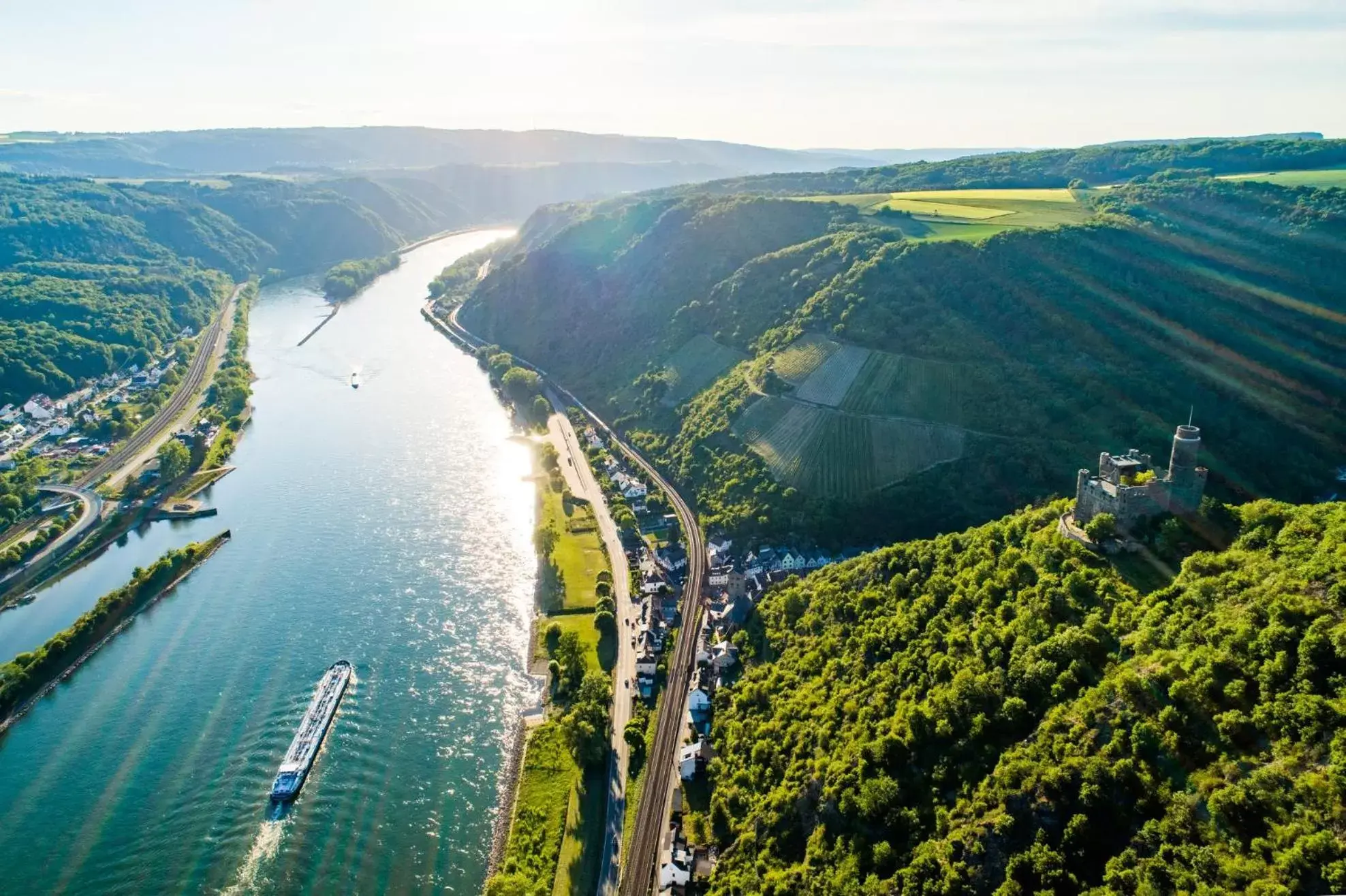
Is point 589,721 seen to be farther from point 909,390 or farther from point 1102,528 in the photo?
point 909,390

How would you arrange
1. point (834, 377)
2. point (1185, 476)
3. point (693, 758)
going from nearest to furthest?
point (1185, 476) → point (693, 758) → point (834, 377)

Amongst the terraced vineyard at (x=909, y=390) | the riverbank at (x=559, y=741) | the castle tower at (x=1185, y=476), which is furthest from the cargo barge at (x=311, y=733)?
the castle tower at (x=1185, y=476)

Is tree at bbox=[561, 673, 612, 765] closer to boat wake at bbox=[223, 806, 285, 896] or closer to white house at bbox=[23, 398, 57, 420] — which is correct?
boat wake at bbox=[223, 806, 285, 896]

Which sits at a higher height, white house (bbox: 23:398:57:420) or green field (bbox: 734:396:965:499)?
green field (bbox: 734:396:965:499)

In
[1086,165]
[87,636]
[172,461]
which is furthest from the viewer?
[1086,165]

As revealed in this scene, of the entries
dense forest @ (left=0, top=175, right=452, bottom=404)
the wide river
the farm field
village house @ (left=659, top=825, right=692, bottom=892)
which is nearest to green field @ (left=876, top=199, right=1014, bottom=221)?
the farm field

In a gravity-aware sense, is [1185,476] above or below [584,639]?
above

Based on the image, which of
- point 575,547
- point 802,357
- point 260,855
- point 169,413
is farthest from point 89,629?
point 802,357
